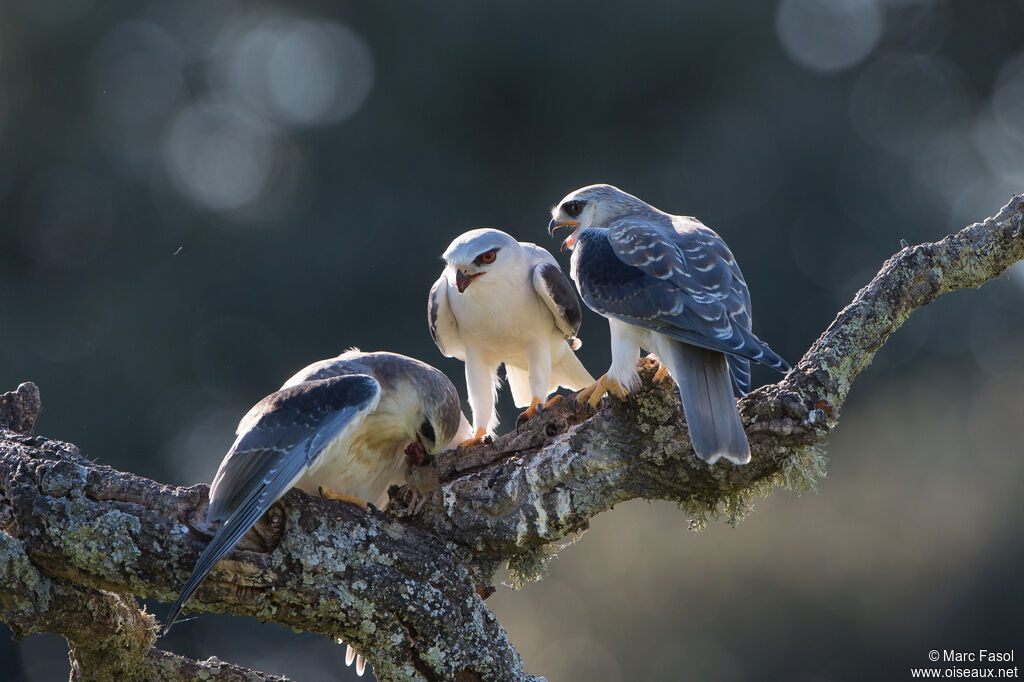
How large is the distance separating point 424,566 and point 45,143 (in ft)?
46.2

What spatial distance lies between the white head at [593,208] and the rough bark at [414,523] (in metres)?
1.63

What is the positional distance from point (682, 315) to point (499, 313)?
71.8 inches

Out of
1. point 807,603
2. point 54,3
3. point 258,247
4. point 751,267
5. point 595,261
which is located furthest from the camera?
point 54,3

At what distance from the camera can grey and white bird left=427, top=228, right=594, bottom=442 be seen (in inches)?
244

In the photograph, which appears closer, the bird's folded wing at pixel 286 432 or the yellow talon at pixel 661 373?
the bird's folded wing at pixel 286 432

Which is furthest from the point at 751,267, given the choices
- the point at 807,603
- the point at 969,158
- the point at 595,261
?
the point at 595,261

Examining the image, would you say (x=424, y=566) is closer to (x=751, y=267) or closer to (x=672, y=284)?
(x=672, y=284)

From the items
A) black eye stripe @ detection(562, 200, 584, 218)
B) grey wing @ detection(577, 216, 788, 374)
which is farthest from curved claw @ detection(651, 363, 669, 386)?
black eye stripe @ detection(562, 200, 584, 218)

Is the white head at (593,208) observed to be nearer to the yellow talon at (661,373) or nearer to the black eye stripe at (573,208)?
the black eye stripe at (573,208)

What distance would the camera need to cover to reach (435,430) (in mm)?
5324

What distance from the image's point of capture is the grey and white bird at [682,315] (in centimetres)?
426

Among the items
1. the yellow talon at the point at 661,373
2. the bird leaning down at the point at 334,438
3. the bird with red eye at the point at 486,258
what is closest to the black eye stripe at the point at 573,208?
the bird with red eye at the point at 486,258

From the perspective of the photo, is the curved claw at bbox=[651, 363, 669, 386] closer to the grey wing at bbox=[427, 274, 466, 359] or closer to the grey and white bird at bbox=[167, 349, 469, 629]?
the grey and white bird at bbox=[167, 349, 469, 629]

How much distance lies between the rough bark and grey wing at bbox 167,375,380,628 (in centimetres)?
11
